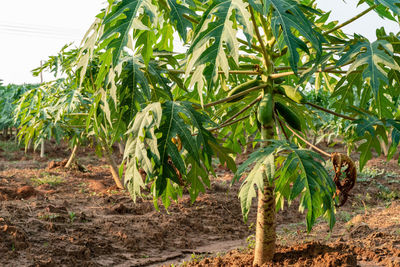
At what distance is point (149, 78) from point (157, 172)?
641 millimetres

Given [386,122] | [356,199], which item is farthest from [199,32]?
[356,199]

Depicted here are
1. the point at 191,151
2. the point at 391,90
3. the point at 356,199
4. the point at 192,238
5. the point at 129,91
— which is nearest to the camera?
the point at 191,151

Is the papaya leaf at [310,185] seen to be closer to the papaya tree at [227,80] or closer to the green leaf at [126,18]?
the papaya tree at [227,80]

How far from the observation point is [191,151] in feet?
6.63

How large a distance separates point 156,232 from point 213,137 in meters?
2.97

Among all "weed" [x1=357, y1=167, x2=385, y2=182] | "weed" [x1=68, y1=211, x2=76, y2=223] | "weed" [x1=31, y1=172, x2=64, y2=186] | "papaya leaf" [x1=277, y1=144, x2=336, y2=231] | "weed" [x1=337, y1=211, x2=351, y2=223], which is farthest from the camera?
"weed" [x1=357, y1=167, x2=385, y2=182]

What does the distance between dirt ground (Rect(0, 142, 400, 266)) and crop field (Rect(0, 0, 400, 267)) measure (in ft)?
0.07

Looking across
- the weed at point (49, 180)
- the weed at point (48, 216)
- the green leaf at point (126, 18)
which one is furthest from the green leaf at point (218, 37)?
the weed at point (49, 180)

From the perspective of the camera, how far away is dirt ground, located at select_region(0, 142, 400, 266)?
3.12 metres

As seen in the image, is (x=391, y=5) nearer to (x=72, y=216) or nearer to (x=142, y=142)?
(x=142, y=142)

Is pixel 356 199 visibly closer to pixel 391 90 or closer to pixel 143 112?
pixel 391 90

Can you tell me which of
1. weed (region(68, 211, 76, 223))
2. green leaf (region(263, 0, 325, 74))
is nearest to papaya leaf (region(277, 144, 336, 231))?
green leaf (region(263, 0, 325, 74))

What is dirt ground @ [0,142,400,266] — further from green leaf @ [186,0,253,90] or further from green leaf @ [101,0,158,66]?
green leaf @ [101,0,158,66]

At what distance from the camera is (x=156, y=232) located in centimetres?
485
